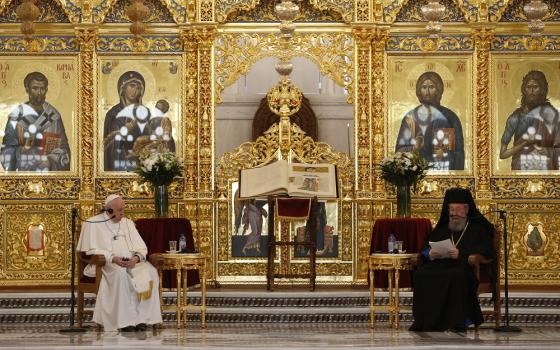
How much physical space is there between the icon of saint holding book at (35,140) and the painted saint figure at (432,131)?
4.76 meters

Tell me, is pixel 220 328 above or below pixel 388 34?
below

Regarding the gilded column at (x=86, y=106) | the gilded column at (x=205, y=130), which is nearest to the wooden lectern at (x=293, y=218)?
the gilded column at (x=205, y=130)

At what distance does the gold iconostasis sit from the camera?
17.2 meters

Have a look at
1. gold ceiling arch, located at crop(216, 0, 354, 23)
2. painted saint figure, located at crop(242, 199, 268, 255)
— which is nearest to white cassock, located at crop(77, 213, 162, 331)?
painted saint figure, located at crop(242, 199, 268, 255)

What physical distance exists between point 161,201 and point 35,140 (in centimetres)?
230

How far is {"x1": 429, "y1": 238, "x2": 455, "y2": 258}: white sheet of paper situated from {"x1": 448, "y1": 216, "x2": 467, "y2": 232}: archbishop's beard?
20.1 inches

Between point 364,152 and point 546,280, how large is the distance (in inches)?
122

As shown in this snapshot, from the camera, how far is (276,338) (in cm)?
1248

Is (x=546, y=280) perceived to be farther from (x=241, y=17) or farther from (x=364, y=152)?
(x=241, y=17)

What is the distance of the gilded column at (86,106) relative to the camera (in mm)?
A: 17250

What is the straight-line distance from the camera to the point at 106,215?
1382cm

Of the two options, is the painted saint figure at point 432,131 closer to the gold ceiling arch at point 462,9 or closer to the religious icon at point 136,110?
the gold ceiling arch at point 462,9

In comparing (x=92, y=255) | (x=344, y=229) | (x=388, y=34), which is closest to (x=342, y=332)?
(x=92, y=255)

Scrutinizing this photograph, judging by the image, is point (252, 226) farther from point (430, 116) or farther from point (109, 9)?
point (109, 9)
